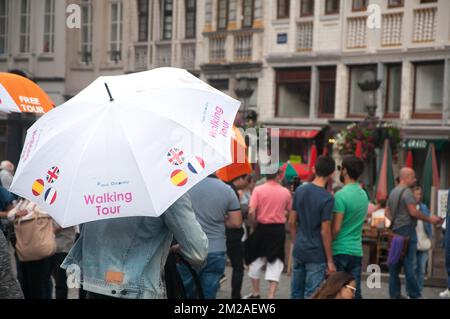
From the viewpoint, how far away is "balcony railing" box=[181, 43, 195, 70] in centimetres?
2800

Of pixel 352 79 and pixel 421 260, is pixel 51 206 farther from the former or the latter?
pixel 352 79

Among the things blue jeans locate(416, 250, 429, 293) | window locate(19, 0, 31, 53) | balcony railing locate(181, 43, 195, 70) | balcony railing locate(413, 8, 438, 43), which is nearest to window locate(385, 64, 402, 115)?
balcony railing locate(413, 8, 438, 43)

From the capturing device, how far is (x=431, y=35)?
2355cm

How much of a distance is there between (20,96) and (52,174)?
103 inches

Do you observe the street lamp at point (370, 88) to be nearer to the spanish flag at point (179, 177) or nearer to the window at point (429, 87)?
the window at point (429, 87)

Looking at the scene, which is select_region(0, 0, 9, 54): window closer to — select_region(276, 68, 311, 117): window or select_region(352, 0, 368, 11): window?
select_region(276, 68, 311, 117): window

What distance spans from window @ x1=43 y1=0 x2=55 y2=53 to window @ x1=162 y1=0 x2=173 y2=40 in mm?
5165

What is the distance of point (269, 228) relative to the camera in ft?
34.4

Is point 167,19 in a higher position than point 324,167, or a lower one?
higher

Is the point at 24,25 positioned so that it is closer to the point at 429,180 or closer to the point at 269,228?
the point at 429,180

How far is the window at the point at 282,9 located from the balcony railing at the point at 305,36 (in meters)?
0.60

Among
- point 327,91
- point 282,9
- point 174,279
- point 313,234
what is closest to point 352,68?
point 327,91

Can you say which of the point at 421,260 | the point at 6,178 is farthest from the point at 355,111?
the point at 6,178

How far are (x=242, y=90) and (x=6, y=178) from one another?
1125cm
